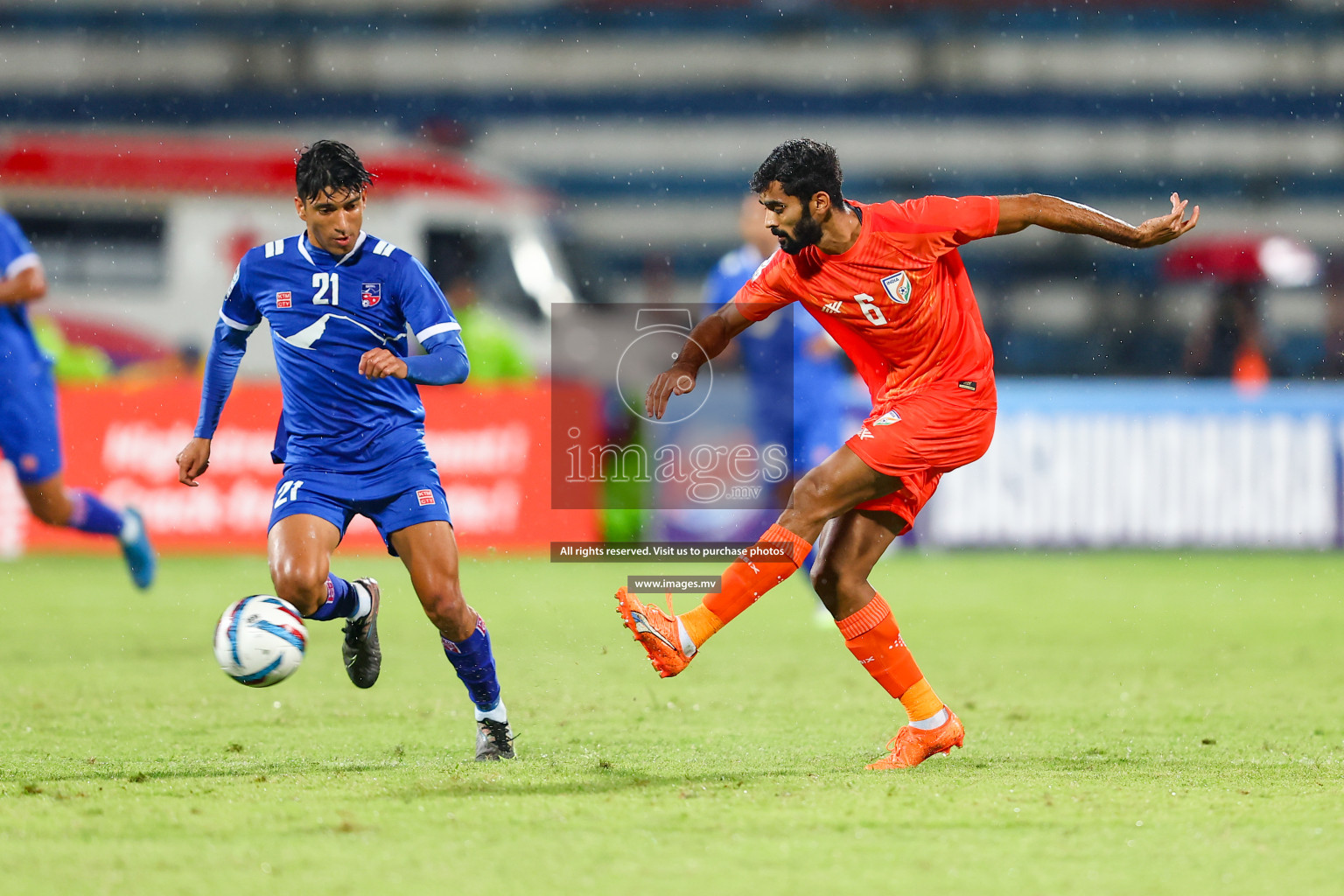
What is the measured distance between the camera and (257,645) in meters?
4.64

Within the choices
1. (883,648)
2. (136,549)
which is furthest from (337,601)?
(136,549)

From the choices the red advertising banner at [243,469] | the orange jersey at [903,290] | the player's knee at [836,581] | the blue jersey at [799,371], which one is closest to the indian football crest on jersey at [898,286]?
the orange jersey at [903,290]

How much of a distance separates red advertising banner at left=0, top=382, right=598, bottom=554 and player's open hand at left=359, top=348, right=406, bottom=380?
7707mm

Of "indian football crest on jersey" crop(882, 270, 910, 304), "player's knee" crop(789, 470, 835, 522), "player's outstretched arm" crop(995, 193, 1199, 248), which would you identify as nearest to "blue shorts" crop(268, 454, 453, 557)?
"player's knee" crop(789, 470, 835, 522)

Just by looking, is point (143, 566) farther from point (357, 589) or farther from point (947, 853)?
point (947, 853)

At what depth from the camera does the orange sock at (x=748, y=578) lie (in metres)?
4.88

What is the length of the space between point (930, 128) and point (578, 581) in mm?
14935

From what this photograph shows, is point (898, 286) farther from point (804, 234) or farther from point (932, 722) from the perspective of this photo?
point (932, 722)

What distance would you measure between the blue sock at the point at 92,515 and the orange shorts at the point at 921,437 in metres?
4.93

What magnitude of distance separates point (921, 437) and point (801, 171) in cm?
95

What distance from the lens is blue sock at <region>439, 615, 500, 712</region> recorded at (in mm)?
5031

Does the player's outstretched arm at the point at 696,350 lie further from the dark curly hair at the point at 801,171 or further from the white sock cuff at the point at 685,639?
the white sock cuff at the point at 685,639

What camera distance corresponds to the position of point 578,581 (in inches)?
445

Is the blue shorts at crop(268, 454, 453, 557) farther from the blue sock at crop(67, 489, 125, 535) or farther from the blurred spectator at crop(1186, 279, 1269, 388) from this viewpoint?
the blurred spectator at crop(1186, 279, 1269, 388)
